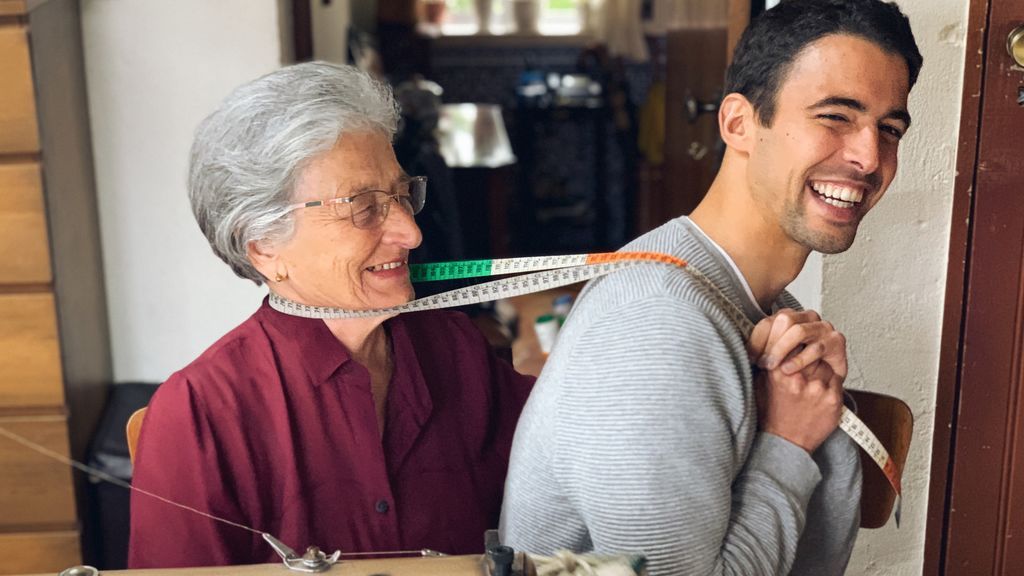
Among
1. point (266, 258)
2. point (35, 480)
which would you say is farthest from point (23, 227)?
point (266, 258)

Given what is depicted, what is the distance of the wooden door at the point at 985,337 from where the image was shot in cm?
197

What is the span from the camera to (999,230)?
2.02m

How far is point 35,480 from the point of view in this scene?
2664 mm

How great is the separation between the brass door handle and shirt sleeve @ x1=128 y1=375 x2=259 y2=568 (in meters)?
1.46

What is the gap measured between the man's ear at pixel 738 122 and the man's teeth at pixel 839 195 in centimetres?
10

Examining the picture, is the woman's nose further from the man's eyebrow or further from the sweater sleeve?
the man's eyebrow

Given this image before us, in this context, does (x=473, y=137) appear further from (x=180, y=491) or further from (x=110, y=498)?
(x=180, y=491)

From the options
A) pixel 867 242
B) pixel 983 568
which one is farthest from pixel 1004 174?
pixel 983 568

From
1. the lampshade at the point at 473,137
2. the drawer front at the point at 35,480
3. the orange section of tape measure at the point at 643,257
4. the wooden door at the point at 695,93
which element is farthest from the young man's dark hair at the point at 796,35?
the lampshade at the point at 473,137

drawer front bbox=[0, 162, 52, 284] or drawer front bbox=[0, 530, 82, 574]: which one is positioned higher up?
drawer front bbox=[0, 162, 52, 284]

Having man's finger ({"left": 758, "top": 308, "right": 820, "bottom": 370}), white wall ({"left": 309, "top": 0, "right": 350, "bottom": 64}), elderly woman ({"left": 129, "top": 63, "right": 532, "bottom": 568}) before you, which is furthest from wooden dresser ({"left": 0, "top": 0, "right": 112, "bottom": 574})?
man's finger ({"left": 758, "top": 308, "right": 820, "bottom": 370})

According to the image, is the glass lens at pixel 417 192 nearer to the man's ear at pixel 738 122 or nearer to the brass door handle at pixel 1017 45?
the man's ear at pixel 738 122

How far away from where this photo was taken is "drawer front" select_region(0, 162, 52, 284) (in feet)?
8.13

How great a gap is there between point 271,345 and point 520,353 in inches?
64.0
